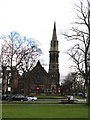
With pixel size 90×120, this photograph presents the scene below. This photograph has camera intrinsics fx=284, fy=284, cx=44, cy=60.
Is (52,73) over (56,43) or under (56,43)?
under

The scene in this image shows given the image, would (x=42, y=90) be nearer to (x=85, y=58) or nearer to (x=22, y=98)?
(x=22, y=98)

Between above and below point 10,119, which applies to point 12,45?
above

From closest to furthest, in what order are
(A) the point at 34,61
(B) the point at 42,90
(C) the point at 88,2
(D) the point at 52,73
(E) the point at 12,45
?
(C) the point at 88,2 → (E) the point at 12,45 → (A) the point at 34,61 → (B) the point at 42,90 → (D) the point at 52,73

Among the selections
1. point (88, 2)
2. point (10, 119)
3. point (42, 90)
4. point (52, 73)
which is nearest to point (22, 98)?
point (88, 2)

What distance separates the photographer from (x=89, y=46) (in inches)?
1620

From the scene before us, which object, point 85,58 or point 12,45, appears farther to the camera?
point 12,45

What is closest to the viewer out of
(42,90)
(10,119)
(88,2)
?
(10,119)

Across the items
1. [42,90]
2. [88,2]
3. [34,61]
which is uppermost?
[88,2]

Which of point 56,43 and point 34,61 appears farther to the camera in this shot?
point 56,43

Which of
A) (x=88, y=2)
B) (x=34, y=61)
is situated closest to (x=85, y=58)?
(x=88, y=2)

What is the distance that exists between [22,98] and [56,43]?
8602 centimetres

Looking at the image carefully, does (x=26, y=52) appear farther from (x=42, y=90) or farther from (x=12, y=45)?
(x=42, y=90)

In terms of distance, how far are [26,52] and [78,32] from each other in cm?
1278

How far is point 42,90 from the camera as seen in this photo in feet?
401
